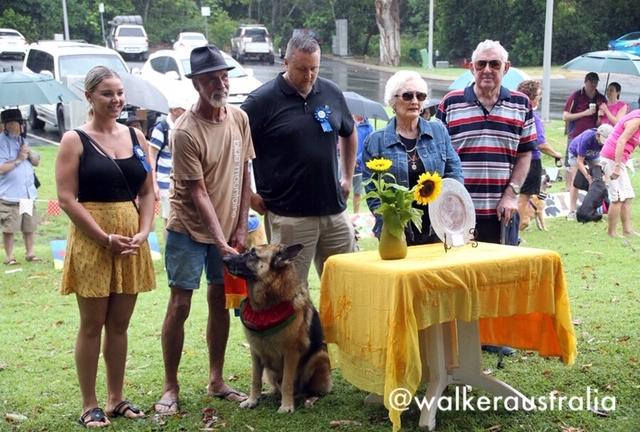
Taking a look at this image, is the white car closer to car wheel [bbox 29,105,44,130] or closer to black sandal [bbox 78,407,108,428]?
car wheel [bbox 29,105,44,130]

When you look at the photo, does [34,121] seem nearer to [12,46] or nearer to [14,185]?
[14,185]

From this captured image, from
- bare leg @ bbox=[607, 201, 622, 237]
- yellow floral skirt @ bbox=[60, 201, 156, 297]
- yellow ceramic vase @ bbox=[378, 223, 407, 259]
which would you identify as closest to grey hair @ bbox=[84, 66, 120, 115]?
yellow floral skirt @ bbox=[60, 201, 156, 297]

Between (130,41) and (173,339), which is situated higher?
(130,41)

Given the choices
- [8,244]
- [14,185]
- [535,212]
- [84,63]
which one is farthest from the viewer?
[84,63]

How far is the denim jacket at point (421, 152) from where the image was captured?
17.4ft

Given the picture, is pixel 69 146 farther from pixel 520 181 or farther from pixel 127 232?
pixel 520 181

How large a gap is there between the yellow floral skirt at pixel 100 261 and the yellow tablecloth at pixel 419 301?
1.14 m

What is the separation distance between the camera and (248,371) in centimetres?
604

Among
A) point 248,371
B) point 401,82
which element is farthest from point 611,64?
point 248,371

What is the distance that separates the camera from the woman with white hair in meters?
5.27

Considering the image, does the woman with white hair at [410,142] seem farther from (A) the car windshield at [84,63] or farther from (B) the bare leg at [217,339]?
(A) the car windshield at [84,63]

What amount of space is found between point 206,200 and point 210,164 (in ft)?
0.74

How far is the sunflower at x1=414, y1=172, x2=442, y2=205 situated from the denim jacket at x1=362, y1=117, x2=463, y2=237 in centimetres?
49

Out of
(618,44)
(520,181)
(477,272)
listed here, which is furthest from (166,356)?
(618,44)
